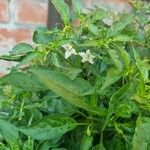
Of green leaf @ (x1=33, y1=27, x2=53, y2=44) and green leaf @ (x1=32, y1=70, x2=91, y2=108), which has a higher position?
green leaf @ (x1=33, y1=27, x2=53, y2=44)

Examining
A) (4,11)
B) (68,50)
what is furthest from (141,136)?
(4,11)

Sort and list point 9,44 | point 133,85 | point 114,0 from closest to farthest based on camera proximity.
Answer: point 133,85, point 9,44, point 114,0

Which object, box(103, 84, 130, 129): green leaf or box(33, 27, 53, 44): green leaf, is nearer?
box(103, 84, 130, 129): green leaf

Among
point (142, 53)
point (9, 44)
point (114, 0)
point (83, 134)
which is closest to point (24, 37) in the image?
point (9, 44)

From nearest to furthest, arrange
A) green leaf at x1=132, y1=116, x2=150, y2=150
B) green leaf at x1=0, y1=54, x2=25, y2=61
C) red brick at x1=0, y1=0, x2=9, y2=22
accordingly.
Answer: green leaf at x1=132, y1=116, x2=150, y2=150
green leaf at x1=0, y1=54, x2=25, y2=61
red brick at x1=0, y1=0, x2=9, y2=22

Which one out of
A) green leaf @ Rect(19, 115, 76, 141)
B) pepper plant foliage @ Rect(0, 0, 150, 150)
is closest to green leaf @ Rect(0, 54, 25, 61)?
pepper plant foliage @ Rect(0, 0, 150, 150)

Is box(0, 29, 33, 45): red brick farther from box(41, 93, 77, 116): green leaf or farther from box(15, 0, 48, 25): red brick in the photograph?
box(41, 93, 77, 116): green leaf

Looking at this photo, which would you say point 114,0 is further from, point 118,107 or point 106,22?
point 118,107

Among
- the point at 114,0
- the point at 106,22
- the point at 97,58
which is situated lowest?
the point at 97,58
